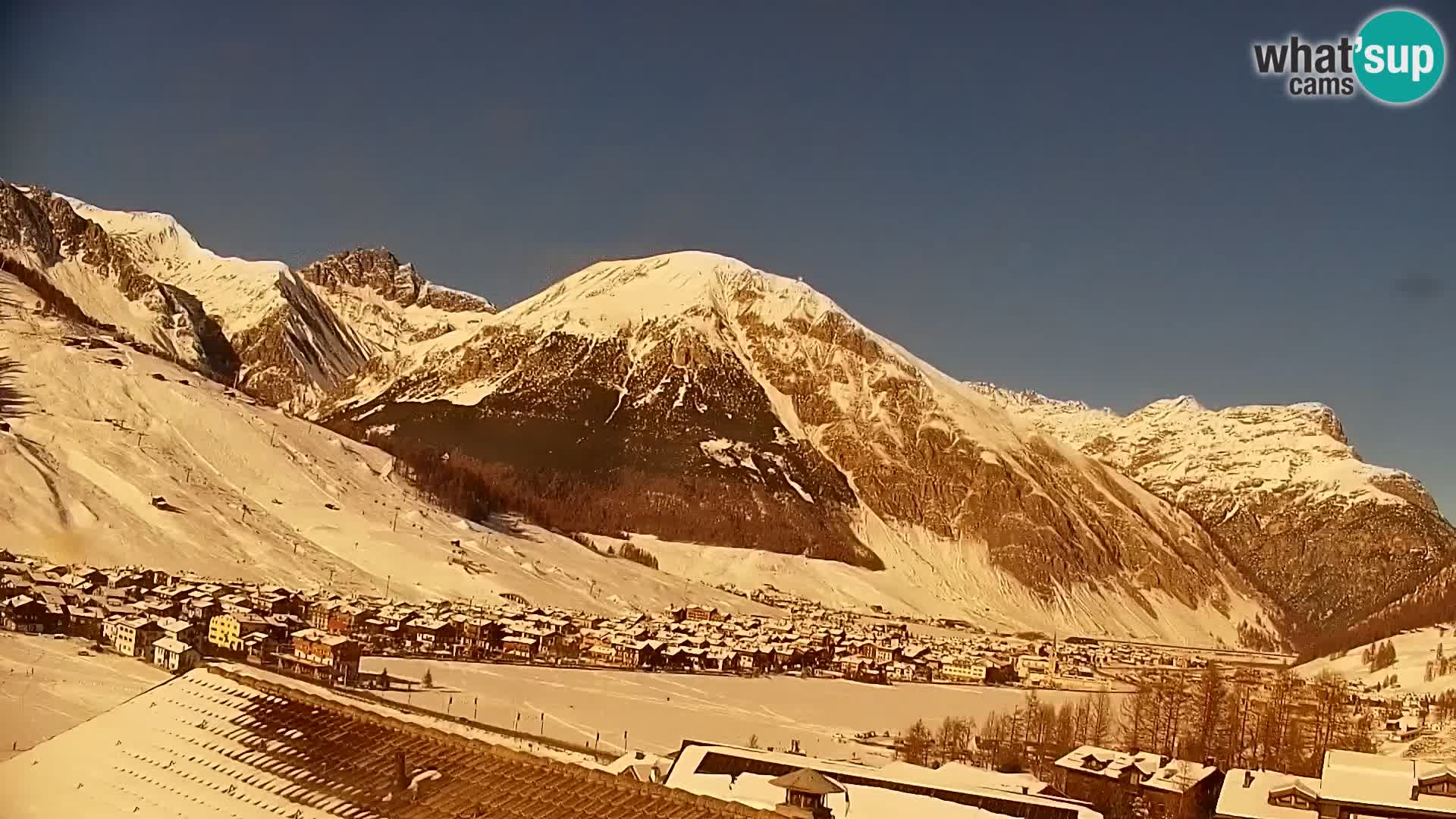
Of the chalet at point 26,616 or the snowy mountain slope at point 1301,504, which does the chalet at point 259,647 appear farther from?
the snowy mountain slope at point 1301,504

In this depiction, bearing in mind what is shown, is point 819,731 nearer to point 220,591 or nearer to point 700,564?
point 220,591

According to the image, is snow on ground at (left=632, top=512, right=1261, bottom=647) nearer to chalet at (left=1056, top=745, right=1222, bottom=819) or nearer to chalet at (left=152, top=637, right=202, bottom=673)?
chalet at (left=1056, top=745, right=1222, bottom=819)

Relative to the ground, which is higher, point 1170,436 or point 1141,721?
point 1170,436

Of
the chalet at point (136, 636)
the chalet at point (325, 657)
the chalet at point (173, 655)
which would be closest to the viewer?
the chalet at point (173, 655)

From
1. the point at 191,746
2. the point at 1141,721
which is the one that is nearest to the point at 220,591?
the point at 1141,721

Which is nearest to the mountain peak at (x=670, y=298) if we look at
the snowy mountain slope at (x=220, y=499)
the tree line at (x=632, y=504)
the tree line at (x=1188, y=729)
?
the tree line at (x=632, y=504)

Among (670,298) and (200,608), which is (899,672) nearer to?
(200,608)
